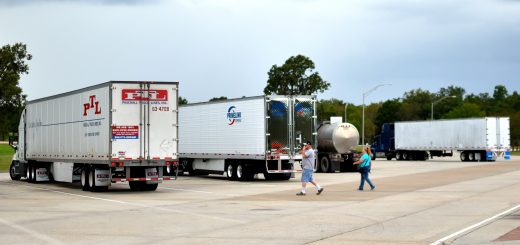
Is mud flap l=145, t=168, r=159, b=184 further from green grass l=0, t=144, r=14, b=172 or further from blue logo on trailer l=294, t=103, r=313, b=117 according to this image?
green grass l=0, t=144, r=14, b=172

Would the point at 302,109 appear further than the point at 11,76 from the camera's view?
No

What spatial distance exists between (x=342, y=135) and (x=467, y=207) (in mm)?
23429

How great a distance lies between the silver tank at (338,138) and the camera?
4294 centimetres

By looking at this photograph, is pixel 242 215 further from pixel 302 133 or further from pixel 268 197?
pixel 302 133

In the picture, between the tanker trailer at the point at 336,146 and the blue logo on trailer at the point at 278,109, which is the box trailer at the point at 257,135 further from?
the tanker trailer at the point at 336,146

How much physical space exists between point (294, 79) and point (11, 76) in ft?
154

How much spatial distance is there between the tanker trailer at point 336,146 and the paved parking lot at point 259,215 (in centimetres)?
1445

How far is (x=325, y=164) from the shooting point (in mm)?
43719

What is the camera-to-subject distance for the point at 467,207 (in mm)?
19562

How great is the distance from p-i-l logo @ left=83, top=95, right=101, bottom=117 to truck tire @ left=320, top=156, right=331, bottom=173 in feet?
63.5

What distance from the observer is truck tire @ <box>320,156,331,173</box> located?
142 feet

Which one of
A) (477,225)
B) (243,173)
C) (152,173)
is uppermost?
(152,173)

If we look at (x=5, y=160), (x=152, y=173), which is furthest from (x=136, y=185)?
(x=5, y=160)

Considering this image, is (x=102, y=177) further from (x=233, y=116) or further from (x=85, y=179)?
(x=233, y=116)
